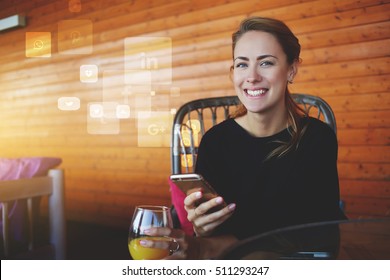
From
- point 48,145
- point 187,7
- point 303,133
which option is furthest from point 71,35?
point 303,133

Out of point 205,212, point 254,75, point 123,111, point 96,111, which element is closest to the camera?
point 205,212

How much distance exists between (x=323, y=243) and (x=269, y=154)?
39cm

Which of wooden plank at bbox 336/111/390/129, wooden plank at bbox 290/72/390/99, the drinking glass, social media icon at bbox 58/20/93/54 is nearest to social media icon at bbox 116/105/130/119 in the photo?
social media icon at bbox 58/20/93/54

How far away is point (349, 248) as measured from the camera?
1.74 feet

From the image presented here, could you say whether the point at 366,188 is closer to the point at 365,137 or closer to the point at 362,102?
the point at 365,137

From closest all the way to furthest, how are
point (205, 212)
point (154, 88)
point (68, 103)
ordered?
point (205, 212) → point (154, 88) → point (68, 103)

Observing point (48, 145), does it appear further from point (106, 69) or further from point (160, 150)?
point (160, 150)

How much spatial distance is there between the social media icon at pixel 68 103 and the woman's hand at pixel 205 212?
8.03 feet

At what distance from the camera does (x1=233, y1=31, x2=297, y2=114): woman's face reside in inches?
34.9

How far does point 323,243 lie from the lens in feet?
1.69

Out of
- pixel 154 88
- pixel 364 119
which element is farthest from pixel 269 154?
pixel 154 88

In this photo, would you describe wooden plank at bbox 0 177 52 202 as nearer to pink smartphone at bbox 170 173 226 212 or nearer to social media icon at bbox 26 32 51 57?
pink smartphone at bbox 170 173 226 212

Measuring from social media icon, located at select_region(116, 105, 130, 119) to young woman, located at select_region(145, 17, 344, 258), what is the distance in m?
1.77

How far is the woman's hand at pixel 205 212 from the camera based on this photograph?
23.7 inches
